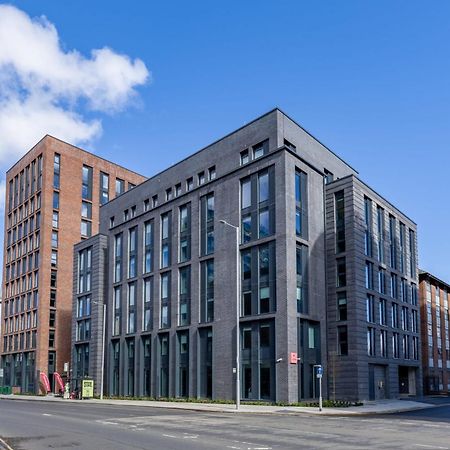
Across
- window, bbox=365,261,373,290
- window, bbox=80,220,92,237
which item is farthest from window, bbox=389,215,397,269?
window, bbox=80,220,92,237

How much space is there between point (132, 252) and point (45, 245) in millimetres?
25574

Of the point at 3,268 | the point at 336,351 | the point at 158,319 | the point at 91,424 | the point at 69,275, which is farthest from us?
the point at 3,268

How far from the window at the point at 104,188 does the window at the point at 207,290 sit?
147 ft

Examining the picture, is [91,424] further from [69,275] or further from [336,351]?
[69,275]

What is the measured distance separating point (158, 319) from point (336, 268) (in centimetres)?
1874

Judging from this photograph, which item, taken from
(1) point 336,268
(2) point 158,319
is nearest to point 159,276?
(2) point 158,319

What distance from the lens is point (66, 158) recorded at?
89.8 metres

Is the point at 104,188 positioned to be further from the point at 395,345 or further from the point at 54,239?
the point at 395,345

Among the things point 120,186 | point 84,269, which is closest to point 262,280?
point 84,269

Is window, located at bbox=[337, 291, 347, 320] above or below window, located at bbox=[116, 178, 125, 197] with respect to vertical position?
below

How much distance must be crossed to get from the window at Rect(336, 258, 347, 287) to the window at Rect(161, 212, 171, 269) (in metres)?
17.1

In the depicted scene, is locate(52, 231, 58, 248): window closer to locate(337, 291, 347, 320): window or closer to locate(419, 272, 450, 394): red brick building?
locate(337, 291, 347, 320): window

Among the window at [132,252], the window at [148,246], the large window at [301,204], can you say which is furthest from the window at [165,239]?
the large window at [301,204]

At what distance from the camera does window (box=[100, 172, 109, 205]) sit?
309 feet
